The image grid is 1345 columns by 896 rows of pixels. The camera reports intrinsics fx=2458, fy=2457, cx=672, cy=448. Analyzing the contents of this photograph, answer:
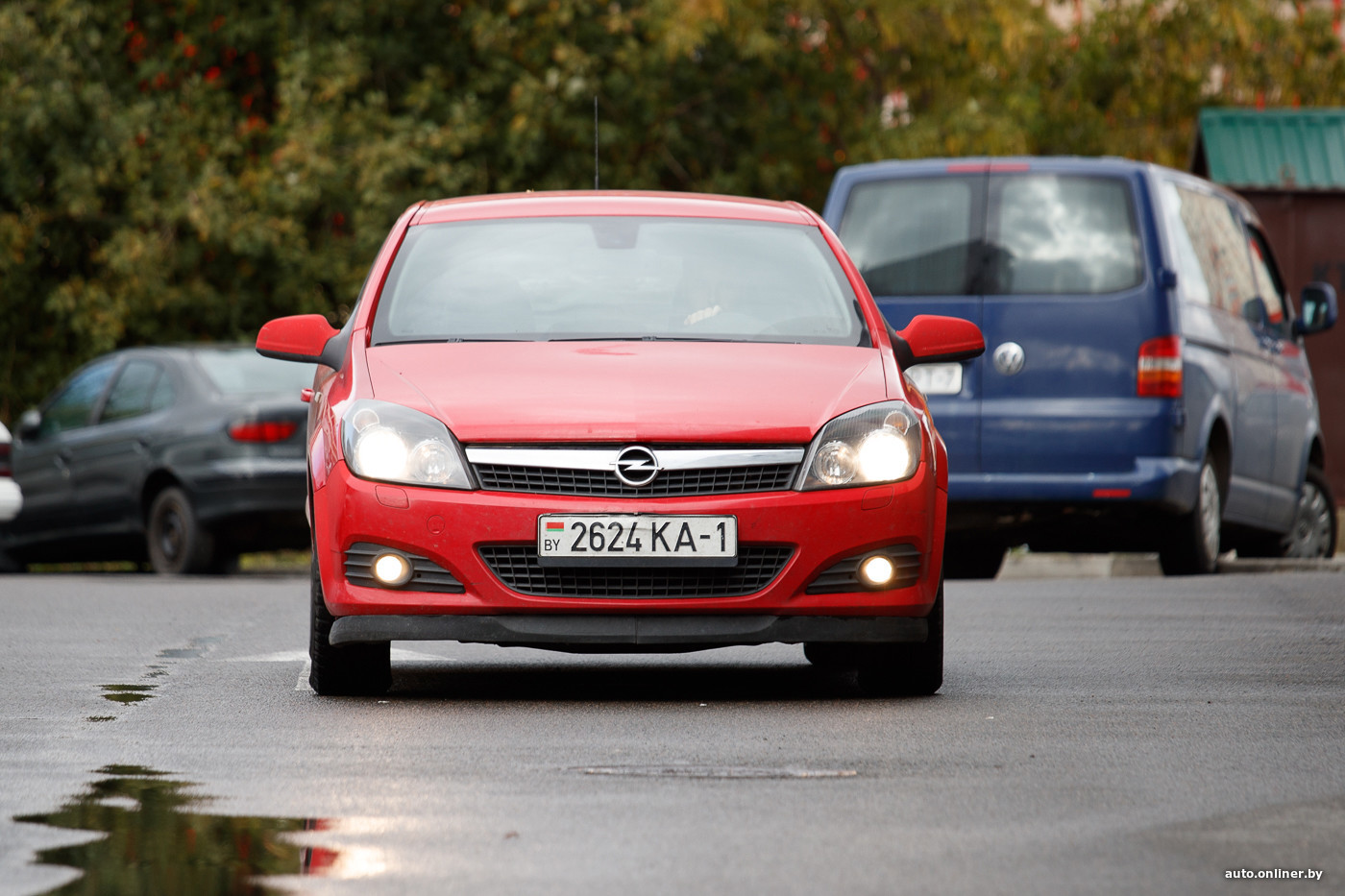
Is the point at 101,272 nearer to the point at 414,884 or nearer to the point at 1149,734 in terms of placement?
the point at 1149,734

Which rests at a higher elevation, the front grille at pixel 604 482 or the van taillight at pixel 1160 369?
the front grille at pixel 604 482

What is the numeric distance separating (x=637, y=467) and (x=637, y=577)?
0.32 meters

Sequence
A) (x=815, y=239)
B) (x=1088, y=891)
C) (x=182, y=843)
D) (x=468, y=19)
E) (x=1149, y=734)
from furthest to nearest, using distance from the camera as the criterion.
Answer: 1. (x=468, y=19)
2. (x=815, y=239)
3. (x=1149, y=734)
4. (x=182, y=843)
5. (x=1088, y=891)

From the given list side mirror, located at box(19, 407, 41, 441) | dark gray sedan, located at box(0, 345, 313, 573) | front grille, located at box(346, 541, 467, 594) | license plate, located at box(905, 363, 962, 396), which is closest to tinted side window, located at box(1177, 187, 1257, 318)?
license plate, located at box(905, 363, 962, 396)

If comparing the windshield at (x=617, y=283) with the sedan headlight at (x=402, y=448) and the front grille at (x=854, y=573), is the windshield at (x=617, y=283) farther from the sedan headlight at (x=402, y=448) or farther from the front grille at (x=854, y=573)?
the front grille at (x=854, y=573)

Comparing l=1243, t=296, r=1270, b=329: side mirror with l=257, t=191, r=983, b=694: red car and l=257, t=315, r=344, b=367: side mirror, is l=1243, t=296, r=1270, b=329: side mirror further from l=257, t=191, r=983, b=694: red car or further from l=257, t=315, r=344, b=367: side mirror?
l=257, t=315, r=344, b=367: side mirror

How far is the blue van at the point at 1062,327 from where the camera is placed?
473 inches

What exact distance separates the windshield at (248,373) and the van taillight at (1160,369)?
204 inches

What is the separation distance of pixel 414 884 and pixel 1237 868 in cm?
148

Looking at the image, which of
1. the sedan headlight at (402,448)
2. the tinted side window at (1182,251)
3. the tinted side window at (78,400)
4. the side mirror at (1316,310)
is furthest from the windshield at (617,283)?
the tinted side window at (78,400)

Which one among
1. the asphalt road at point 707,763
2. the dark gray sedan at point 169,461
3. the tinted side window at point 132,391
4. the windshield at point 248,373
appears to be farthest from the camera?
the tinted side window at point 132,391

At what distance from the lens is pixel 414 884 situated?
423 cm

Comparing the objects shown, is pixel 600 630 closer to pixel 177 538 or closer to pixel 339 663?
pixel 339 663

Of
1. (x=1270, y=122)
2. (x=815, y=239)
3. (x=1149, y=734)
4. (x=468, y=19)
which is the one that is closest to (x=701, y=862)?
(x=1149, y=734)
